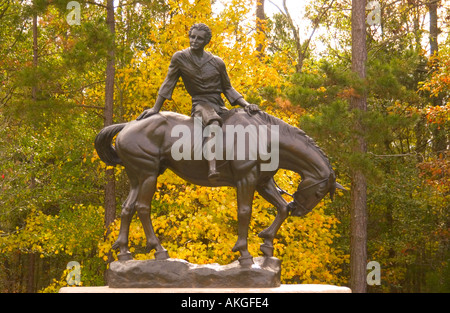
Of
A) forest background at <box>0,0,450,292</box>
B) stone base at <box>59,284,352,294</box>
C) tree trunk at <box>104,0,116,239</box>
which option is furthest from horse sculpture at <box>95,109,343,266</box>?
tree trunk at <box>104,0,116,239</box>

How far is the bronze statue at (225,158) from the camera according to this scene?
686 centimetres

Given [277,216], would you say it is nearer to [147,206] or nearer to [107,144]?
[147,206]

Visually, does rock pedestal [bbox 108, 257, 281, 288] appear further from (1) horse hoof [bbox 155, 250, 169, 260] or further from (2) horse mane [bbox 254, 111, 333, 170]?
(2) horse mane [bbox 254, 111, 333, 170]

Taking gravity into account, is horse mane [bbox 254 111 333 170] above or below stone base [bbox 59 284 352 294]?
above

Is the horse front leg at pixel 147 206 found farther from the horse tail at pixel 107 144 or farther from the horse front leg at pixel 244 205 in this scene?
the horse front leg at pixel 244 205

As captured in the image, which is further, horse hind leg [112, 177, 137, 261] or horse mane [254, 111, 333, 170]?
horse mane [254, 111, 333, 170]

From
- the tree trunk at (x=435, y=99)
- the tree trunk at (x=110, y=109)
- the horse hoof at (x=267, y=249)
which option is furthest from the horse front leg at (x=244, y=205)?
the tree trunk at (x=435, y=99)

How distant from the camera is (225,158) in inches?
272

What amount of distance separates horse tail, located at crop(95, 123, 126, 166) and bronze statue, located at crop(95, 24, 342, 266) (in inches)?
8.2

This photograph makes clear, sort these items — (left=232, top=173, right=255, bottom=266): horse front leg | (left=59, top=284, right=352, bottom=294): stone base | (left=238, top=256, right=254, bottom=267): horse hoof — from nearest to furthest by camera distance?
(left=59, top=284, right=352, bottom=294): stone base, (left=238, top=256, right=254, bottom=267): horse hoof, (left=232, top=173, right=255, bottom=266): horse front leg

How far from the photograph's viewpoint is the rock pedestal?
6598 millimetres

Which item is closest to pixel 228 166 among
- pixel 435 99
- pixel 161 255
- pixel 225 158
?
pixel 225 158

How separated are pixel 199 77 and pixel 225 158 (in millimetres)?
1095

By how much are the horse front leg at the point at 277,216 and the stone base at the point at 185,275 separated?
1.10 ft
